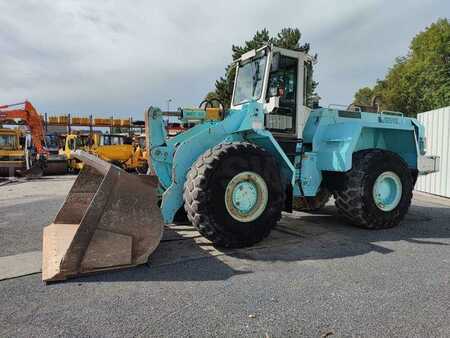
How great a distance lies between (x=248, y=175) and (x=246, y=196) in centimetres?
29

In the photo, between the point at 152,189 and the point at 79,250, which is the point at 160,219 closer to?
the point at 152,189

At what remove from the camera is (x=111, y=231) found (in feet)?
13.2

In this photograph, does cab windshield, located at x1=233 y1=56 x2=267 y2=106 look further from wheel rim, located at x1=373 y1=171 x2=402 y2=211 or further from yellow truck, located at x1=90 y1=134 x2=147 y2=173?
yellow truck, located at x1=90 y1=134 x2=147 y2=173

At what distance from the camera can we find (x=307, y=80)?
644 centimetres

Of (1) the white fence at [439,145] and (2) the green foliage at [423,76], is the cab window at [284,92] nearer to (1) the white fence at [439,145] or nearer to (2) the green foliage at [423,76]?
(1) the white fence at [439,145]

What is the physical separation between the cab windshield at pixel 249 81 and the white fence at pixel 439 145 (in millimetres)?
7876

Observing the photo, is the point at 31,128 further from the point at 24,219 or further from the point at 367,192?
the point at 367,192

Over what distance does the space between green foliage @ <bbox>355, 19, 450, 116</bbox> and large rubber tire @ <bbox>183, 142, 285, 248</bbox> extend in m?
32.4

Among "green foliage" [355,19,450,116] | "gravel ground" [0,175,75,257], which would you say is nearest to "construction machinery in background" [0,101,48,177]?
"gravel ground" [0,175,75,257]

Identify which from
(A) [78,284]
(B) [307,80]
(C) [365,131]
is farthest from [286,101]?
(A) [78,284]

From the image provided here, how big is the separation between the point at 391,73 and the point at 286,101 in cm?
4275

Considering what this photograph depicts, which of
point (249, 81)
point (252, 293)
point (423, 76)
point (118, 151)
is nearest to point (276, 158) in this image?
point (249, 81)

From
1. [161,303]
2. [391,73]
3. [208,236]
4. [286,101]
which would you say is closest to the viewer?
[161,303]

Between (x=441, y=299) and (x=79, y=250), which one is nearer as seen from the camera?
(x=441, y=299)
